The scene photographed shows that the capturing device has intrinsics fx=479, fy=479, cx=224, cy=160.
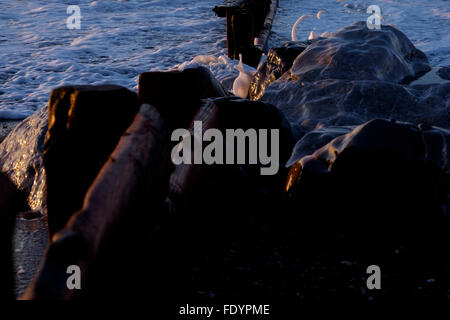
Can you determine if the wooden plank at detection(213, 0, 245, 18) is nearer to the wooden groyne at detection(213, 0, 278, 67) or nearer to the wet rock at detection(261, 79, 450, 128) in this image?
the wooden groyne at detection(213, 0, 278, 67)

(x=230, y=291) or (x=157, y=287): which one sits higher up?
(x=157, y=287)

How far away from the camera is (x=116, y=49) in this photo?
10.2 metres

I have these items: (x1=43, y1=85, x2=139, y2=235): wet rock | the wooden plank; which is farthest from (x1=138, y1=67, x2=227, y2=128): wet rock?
the wooden plank

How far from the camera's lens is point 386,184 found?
9.44ft

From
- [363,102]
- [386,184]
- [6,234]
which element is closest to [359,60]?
[363,102]

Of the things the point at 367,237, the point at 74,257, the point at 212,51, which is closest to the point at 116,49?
the point at 212,51

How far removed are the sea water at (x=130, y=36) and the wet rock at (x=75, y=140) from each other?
4.37m

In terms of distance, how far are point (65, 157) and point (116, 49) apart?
27.5 ft

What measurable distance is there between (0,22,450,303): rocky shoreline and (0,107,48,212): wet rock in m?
0.01

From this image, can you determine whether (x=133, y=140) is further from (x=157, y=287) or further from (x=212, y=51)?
(x=212, y=51)

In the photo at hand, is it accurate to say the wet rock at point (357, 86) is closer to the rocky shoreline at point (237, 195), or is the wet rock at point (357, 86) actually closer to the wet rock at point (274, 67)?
the rocky shoreline at point (237, 195)

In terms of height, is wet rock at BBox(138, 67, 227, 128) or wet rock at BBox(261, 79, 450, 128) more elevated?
wet rock at BBox(138, 67, 227, 128)

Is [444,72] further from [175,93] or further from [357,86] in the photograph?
[175,93]

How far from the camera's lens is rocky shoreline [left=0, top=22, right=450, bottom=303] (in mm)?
1823
